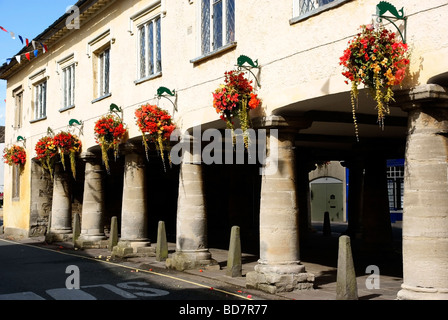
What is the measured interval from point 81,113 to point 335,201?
20308 mm

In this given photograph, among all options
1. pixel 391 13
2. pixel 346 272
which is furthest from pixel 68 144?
pixel 391 13

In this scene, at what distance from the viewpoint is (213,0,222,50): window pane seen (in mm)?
12047

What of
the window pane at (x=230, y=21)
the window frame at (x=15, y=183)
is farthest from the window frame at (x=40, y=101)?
the window pane at (x=230, y=21)

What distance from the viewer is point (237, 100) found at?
10023 millimetres

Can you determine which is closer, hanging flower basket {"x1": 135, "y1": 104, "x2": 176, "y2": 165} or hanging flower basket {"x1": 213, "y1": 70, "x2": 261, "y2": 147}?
hanging flower basket {"x1": 213, "y1": 70, "x2": 261, "y2": 147}

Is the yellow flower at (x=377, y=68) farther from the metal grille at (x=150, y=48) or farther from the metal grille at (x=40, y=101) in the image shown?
the metal grille at (x=40, y=101)

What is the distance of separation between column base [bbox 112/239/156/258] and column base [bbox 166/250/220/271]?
8.19 feet

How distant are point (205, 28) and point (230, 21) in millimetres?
955

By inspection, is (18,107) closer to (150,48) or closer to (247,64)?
(150,48)

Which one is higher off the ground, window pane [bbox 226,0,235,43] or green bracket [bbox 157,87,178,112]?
window pane [bbox 226,0,235,43]

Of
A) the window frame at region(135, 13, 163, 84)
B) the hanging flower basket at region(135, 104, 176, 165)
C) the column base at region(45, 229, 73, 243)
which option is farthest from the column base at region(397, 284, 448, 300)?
the column base at region(45, 229, 73, 243)

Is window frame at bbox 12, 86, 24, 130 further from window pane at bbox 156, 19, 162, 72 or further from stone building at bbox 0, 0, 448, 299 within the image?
window pane at bbox 156, 19, 162, 72

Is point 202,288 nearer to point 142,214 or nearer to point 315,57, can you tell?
point 315,57

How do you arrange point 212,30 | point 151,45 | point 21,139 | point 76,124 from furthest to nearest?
point 21,139, point 76,124, point 151,45, point 212,30
